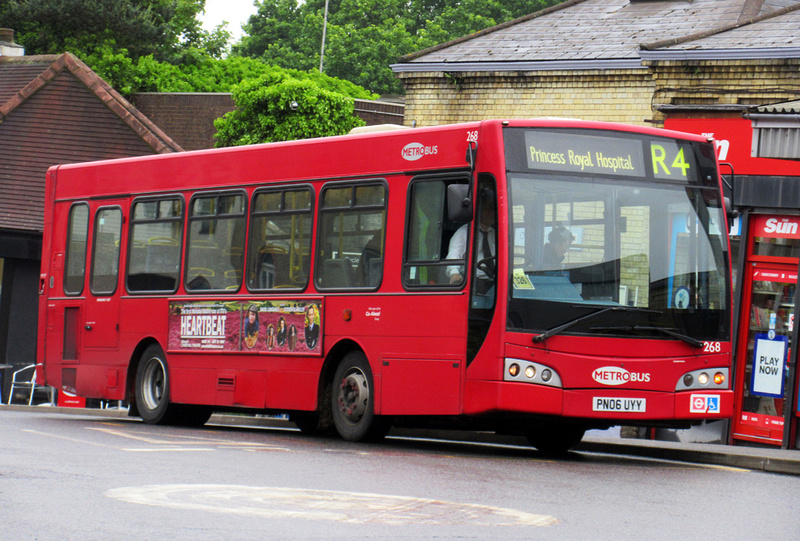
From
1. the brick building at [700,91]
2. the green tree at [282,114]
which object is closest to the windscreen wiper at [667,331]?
the brick building at [700,91]

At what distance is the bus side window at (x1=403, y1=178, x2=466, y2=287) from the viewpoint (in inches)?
466

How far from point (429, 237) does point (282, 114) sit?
25642mm

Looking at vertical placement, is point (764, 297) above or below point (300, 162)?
below

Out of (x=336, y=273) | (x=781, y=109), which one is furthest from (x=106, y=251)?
(x=781, y=109)

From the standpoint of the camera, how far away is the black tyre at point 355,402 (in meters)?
12.5

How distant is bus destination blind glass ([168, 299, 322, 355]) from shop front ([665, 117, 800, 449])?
6.52 m

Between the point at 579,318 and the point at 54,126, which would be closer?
the point at 579,318

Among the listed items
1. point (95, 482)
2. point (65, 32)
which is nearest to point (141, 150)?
point (65, 32)

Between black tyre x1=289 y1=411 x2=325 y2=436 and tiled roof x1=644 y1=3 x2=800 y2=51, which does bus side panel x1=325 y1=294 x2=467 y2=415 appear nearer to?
black tyre x1=289 y1=411 x2=325 y2=436

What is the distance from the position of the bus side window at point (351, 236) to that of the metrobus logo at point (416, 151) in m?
0.42

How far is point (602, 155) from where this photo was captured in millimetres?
11711

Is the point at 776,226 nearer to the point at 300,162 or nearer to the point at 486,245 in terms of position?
the point at 300,162

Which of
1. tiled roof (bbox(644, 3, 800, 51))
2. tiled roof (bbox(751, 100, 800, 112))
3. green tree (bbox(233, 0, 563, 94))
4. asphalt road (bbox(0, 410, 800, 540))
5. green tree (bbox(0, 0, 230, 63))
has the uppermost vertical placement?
green tree (bbox(233, 0, 563, 94))

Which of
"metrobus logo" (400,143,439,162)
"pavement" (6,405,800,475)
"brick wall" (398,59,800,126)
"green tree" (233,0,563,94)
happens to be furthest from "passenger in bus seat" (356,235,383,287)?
"green tree" (233,0,563,94)
